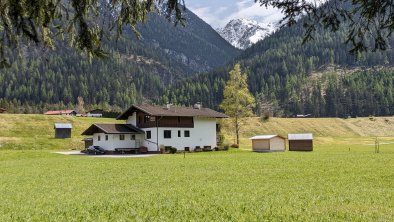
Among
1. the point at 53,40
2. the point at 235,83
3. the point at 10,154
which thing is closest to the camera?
the point at 53,40

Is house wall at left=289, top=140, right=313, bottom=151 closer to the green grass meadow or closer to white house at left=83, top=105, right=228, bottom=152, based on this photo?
white house at left=83, top=105, right=228, bottom=152

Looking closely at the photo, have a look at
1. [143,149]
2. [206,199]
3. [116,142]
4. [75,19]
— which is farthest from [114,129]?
[75,19]

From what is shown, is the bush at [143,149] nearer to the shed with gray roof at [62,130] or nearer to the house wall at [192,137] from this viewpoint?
the house wall at [192,137]

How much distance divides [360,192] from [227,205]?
22.2ft

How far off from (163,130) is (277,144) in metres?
19.7

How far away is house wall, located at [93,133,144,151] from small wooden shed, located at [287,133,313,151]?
26.2m

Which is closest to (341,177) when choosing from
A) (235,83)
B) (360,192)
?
(360,192)

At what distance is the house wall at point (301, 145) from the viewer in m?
69.5

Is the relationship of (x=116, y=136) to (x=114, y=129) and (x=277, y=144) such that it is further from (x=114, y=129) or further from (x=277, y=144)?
(x=277, y=144)

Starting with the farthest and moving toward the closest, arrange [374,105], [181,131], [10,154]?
[374,105] → [181,131] → [10,154]

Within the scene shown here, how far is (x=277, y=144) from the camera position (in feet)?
230

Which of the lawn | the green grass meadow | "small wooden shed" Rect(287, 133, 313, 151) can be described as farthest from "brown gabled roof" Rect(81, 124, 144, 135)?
the lawn

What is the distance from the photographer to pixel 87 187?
21297mm

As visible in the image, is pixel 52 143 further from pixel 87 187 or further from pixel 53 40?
pixel 53 40
